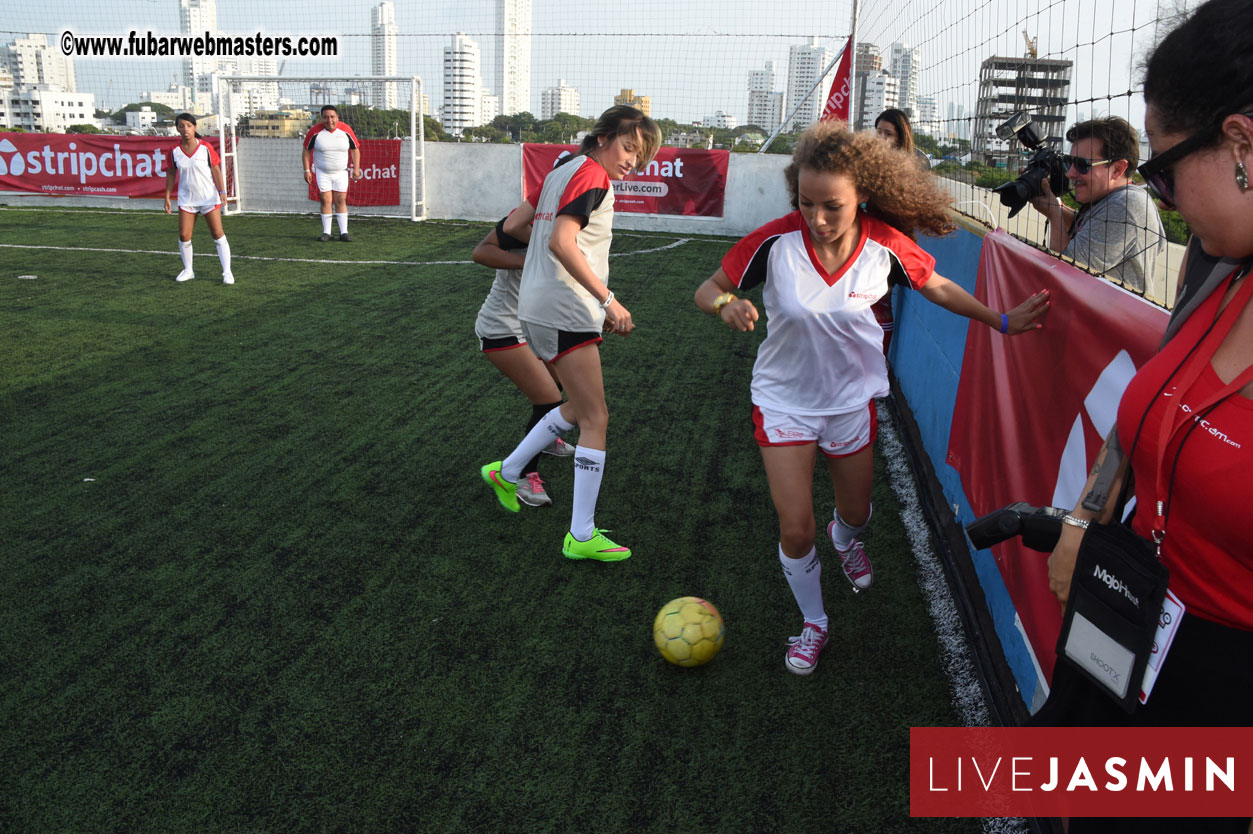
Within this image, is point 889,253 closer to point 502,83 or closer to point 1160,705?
point 1160,705

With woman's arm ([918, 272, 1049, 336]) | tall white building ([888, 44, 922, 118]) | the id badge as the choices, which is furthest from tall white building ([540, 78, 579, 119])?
the id badge

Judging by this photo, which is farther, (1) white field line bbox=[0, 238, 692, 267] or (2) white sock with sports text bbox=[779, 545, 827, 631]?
(1) white field line bbox=[0, 238, 692, 267]

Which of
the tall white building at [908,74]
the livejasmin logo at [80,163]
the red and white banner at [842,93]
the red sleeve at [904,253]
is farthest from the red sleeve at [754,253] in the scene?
the livejasmin logo at [80,163]

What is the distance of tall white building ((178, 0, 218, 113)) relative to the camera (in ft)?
62.1

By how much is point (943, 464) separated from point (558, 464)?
2.07 m

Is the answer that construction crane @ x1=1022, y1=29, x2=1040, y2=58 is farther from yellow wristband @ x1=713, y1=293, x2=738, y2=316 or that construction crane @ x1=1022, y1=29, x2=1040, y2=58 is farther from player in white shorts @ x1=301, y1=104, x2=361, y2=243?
player in white shorts @ x1=301, y1=104, x2=361, y2=243

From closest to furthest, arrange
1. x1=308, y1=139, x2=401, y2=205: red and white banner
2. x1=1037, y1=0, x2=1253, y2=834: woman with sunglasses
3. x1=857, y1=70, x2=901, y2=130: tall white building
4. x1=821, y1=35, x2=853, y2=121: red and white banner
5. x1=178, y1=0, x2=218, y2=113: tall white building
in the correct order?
x1=1037, y1=0, x2=1253, y2=834: woman with sunglasses < x1=857, y1=70, x2=901, y2=130: tall white building < x1=821, y1=35, x2=853, y2=121: red and white banner < x1=308, y1=139, x2=401, y2=205: red and white banner < x1=178, y1=0, x2=218, y2=113: tall white building

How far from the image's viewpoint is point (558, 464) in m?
5.12

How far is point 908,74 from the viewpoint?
750 cm

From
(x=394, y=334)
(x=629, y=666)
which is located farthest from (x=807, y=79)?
(x=629, y=666)

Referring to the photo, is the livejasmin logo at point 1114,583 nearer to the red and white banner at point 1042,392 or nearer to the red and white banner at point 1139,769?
the red and white banner at point 1139,769

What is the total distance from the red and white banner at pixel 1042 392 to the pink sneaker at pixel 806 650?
2.17 ft

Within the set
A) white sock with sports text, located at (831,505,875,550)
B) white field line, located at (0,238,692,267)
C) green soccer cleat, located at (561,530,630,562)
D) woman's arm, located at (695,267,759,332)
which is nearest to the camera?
woman's arm, located at (695,267,759,332)

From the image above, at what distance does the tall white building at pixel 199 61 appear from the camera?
1894cm
